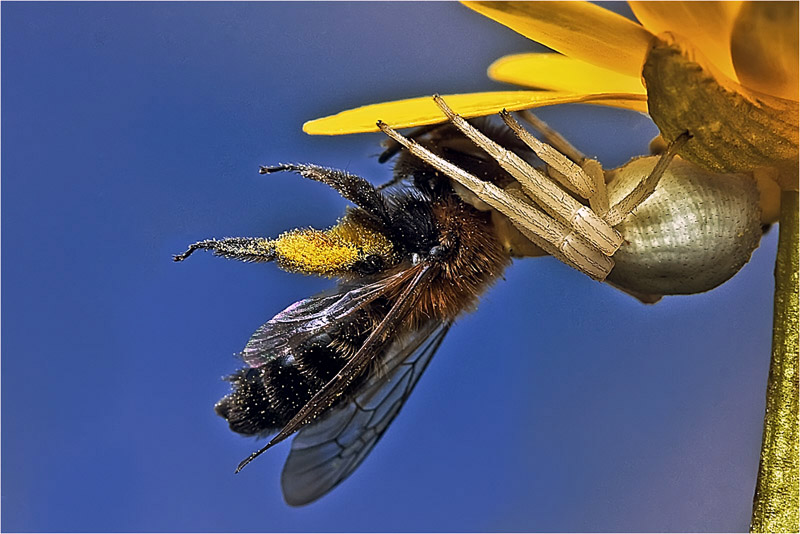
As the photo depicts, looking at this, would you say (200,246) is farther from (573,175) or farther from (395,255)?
(573,175)

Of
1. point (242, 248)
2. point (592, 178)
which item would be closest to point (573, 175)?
point (592, 178)

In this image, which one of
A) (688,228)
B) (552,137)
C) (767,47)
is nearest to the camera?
(767,47)

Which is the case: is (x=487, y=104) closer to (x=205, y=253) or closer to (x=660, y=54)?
(x=660, y=54)

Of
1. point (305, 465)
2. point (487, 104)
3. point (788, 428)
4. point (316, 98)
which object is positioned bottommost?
point (788, 428)

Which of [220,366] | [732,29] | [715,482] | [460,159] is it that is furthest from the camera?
[715,482]

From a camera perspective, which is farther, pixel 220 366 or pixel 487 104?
pixel 220 366

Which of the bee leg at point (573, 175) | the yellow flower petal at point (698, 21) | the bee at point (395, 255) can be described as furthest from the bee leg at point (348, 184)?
the yellow flower petal at point (698, 21)

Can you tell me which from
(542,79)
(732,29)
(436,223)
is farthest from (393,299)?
(732,29)
